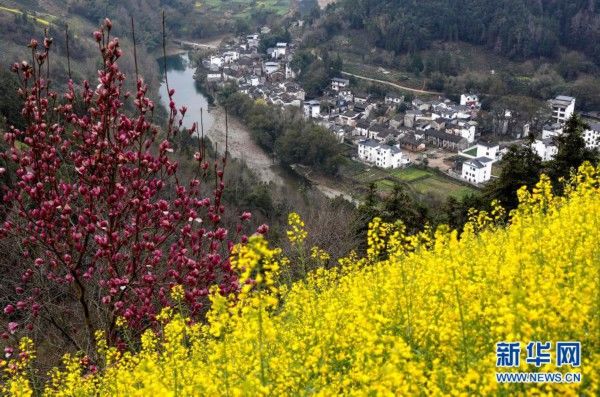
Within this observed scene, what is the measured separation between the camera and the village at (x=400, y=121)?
3856cm

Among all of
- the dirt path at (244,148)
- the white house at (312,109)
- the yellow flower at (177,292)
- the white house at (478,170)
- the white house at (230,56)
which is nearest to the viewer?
the yellow flower at (177,292)

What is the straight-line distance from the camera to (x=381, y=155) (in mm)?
38969

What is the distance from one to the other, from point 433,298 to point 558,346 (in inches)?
49.6

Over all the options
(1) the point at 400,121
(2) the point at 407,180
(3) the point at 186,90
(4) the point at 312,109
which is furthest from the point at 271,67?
(2) the point at 407,180

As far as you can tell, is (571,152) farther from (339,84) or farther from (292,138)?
(339,84)

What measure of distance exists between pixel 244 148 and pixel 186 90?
1551cm

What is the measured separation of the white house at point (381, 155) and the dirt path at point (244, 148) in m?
6.90

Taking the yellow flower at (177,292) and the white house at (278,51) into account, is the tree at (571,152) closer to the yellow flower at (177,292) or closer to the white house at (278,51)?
the yellow flower at (177,292)

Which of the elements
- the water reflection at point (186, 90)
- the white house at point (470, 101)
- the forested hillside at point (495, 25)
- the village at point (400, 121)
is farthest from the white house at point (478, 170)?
the forested hillside at point (495, 25)

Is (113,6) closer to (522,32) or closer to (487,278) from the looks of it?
(522,32)

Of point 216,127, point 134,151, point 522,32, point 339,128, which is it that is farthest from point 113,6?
point 134,151

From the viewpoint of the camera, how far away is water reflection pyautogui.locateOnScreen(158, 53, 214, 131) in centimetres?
4394

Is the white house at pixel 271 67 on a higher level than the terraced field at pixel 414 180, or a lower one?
higher

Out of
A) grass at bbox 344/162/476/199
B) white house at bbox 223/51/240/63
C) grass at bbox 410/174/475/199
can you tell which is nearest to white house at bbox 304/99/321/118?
grass at bbox 344/162/476/199
